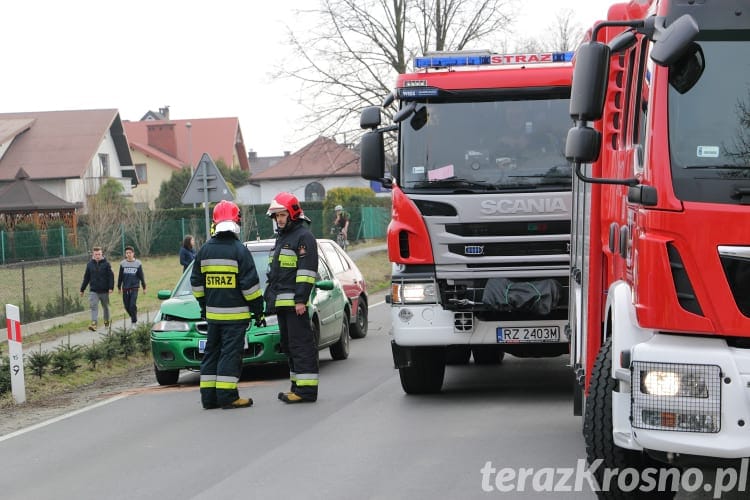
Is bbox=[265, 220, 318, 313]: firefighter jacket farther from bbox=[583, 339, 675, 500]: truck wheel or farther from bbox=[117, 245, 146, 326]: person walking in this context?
bbox=[117, 245, 146, 326]: person walking

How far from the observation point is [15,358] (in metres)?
12.6

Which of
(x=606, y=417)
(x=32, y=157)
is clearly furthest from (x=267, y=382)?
(x=32, y=157)

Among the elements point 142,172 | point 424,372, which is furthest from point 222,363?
point 142,172

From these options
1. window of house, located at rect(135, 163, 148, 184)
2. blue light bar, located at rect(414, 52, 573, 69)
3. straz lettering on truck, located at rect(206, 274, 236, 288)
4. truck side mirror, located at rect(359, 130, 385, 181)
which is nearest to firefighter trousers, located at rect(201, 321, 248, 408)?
straz lettering on truck, located at rect(206, 274, 236, 288)

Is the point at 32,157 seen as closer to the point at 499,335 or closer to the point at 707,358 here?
the point at 499,335

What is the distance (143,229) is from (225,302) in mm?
38073

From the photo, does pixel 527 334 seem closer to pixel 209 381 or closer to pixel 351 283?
pixel 209 381

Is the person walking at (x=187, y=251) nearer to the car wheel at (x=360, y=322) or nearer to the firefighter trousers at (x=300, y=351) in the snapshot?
the car wheel at (x=360, y=322)

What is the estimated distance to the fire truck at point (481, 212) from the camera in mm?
10055

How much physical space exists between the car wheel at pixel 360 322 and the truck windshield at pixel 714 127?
40.3 ft

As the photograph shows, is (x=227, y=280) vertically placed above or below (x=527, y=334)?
above

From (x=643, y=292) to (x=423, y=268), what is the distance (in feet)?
16.2

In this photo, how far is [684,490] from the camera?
22.5ft

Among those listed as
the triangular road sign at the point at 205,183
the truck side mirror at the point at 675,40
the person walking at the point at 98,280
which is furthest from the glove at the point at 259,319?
the person walking at the point at 98,280
